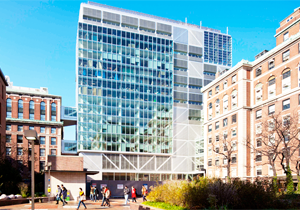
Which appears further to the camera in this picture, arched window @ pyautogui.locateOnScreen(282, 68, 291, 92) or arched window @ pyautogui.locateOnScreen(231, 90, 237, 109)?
arched window @ pyautogui.locateOnScreen(231, 90, 237, 109)

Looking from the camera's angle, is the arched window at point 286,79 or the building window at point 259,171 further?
the building window at point 259,171

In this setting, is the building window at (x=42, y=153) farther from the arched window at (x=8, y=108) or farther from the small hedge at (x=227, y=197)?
the small hedge at (x=227, y=197)

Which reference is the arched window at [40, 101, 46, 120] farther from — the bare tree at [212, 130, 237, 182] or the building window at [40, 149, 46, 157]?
the bare tree at [212, 130, 237, 182]

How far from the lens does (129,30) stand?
81.1m

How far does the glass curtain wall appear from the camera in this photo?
243 ft

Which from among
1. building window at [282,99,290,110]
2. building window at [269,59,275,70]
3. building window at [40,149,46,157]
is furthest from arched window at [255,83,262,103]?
building window at [40,149,46,157]

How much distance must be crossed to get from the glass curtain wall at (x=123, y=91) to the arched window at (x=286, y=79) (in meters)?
35.3

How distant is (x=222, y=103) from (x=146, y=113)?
2211 centimetres

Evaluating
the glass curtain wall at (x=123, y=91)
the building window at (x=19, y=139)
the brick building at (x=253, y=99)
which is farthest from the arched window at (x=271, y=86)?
the building window at (x=19, y=139)

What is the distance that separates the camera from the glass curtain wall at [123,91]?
7419cm

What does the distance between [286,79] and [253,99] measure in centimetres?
910

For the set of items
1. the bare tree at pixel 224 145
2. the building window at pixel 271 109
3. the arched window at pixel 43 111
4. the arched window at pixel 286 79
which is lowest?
the bare tree at pixel 224 145

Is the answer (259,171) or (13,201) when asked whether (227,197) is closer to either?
(13,201)

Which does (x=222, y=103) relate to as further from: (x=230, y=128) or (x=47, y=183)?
(x=47, y=183)
